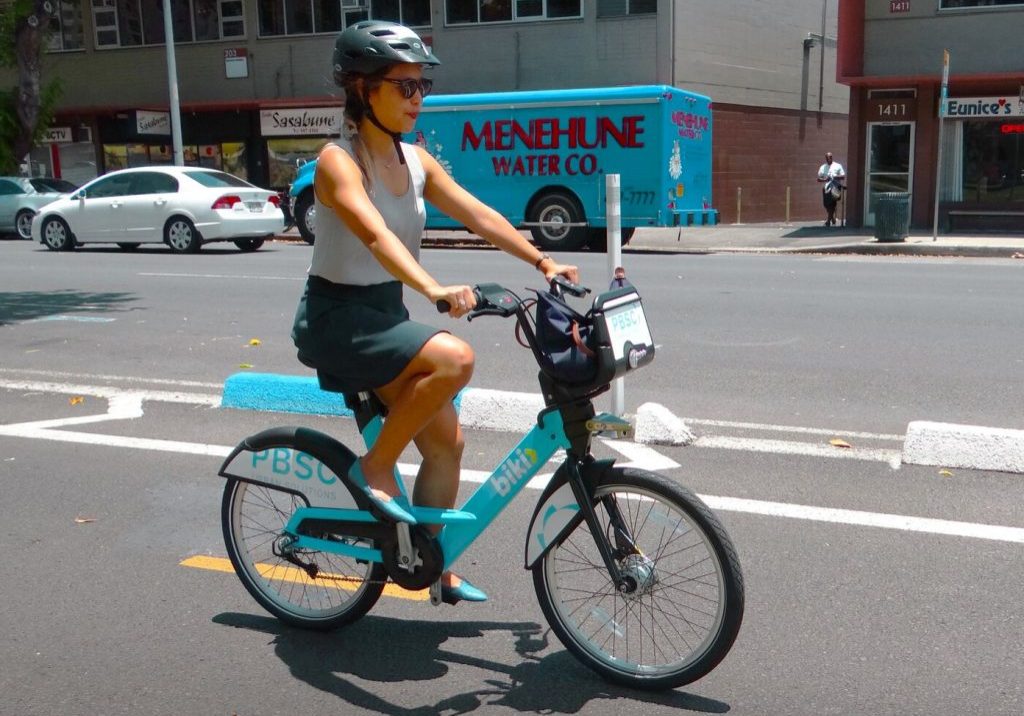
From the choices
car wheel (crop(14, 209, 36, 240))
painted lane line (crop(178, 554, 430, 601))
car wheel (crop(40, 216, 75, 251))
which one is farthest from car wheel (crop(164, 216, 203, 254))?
painted lane line (crop(178, 554, 430, 601))

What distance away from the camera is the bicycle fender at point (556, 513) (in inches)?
138

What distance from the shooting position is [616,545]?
11.7ft

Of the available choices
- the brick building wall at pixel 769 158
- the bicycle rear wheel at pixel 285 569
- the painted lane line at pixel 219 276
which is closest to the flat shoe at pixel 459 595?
the bicycle rear wheel at pixel 285 569

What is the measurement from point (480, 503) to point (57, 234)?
63.2 feet

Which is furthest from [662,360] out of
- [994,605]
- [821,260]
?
[821,260]

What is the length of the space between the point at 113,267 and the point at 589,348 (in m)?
15.1

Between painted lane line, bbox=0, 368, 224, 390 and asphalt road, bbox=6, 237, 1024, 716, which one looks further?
painted lane line, bbox=0, 368, 224, 390

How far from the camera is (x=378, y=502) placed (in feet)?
12.3

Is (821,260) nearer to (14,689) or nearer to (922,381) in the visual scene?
(922,381)

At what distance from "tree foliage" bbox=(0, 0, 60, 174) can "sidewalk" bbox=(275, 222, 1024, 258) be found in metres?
8.53

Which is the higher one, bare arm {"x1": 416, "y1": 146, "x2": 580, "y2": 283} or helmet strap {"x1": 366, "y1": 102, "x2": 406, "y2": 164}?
helmet strap {"x1": 366, "y1": 102, "x2": 406, "y2": 164}

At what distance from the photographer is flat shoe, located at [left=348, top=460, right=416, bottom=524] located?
373 cm

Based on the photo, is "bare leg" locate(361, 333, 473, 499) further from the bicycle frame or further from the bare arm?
the bare arm

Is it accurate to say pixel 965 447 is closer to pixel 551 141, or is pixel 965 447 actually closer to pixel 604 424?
pixel 604 424
